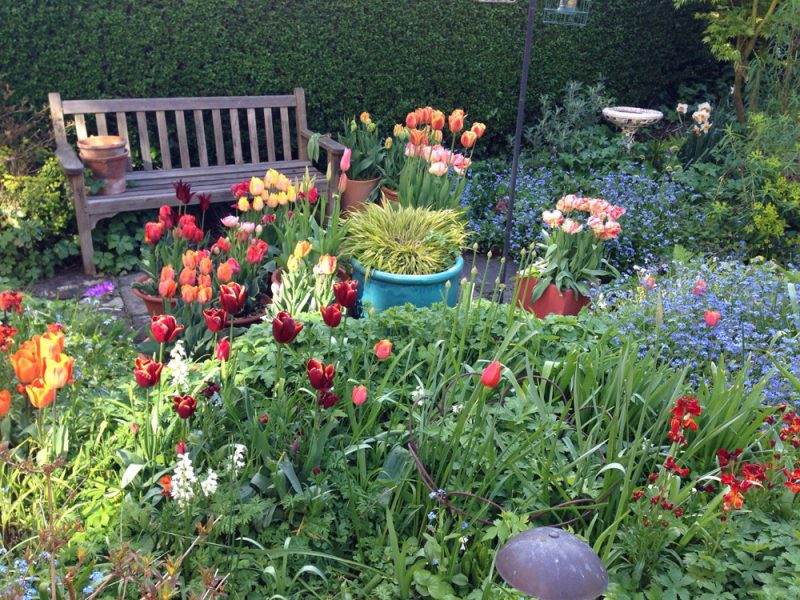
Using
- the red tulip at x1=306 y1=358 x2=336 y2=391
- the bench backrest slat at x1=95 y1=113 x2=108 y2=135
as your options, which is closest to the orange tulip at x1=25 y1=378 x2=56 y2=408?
the red tulip at x1=306 y1=358 x2=336 y2=391

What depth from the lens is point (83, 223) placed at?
452 cm

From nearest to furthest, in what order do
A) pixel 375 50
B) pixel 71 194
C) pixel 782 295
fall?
pixel 782 295, pixel 71 194, pixel 375 50


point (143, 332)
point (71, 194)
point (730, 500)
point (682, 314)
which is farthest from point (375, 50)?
point (730, 500)

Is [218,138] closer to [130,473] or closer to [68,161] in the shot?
[68,161]

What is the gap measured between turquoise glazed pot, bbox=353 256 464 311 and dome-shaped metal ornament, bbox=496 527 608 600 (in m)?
2.43

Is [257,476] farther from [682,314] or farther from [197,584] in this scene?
[682,314]

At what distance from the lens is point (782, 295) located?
3389 mm

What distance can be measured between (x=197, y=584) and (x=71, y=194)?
3608mm

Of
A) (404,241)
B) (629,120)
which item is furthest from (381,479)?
(629,120)

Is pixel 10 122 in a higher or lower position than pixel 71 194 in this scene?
higher

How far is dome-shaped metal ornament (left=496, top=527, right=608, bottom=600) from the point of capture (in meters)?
1.20

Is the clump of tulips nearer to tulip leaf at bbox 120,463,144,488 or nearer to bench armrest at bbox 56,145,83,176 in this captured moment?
bench armrest at bbox 56,145,83,176

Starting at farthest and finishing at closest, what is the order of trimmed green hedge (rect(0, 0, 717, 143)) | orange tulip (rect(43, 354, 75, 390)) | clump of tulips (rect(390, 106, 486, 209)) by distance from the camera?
1. trimmed green hedge (rect(0, 0, 717, 143))
2. clump of tulips (rect(390, 106, 486, 209))
3. orange tulip (rect(43, 354, 75, 390))

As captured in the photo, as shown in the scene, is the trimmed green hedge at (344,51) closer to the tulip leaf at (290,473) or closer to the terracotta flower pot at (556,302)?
the terracotta flower pot at (556,302)
